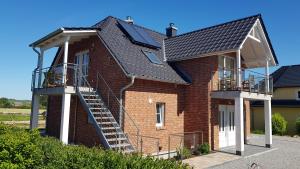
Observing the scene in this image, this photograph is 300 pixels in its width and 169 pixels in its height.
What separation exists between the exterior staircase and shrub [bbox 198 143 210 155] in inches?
167

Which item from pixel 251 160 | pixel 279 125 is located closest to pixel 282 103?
pixel 279 125

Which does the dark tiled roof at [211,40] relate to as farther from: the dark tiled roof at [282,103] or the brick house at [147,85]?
the dark tiled roof at [282,103]

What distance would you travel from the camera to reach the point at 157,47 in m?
17.3

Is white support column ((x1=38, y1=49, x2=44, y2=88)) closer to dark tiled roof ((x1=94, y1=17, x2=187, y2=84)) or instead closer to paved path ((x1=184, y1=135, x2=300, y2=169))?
dark tiled roof ((x1=94, y1=17, x2=187, y2=84))

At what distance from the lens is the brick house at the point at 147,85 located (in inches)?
525

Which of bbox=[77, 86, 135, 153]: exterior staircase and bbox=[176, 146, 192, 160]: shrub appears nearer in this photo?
bbox=[77, 86, 135, 153]: exterior staircase

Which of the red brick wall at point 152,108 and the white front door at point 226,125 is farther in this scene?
the white front door at point 226,125

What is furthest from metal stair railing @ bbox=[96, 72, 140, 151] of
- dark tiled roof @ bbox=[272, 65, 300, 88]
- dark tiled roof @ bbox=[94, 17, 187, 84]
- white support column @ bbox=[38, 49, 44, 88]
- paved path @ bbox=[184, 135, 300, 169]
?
dark tiled roof @ bbox=[272, 65, 300, 88]

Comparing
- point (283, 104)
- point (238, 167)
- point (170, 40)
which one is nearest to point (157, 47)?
point (170, 40)

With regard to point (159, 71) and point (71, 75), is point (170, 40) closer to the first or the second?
point (159, 71)

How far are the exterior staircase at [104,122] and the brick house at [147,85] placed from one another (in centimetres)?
5

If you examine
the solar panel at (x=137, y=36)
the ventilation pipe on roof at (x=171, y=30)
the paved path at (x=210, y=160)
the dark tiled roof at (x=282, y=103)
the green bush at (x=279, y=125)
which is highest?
the ventilation pipe on roof at (x=171, y=30)

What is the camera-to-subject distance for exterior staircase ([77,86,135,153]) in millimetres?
11617

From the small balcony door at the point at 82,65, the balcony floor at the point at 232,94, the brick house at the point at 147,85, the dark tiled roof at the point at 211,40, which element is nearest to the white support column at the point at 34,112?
the brick house at the point at 147,85
